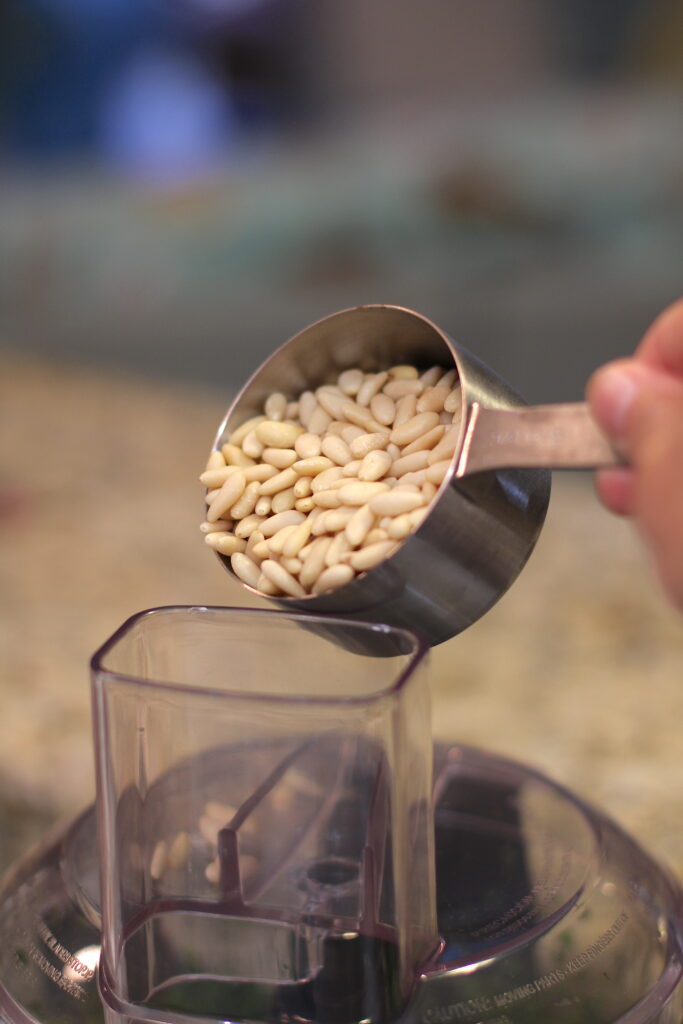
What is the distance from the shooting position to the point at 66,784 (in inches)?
29.0

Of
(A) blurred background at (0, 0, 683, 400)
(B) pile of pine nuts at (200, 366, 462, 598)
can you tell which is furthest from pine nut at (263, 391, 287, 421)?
(A) blurred background at (0, 0, 683, 400)

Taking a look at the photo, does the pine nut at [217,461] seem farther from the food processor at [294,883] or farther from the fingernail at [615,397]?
the fingernail at [615,397]

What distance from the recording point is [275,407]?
1.61ft

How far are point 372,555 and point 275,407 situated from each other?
117 millimetres

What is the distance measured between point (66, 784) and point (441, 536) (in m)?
0.44

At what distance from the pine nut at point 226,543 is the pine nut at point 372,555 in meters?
0.07

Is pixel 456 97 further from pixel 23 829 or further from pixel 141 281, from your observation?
pixel 23 829

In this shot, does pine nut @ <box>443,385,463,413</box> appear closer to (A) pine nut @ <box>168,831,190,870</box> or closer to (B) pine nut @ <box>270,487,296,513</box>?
(B) pine nut @ <box>270,487,296,513</box>

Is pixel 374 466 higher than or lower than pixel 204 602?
higher

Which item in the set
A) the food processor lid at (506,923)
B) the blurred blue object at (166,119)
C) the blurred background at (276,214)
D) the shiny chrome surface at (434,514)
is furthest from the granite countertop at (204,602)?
the blurred blue object at (166,119)

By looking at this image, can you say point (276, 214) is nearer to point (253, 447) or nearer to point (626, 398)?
point (253, 447)

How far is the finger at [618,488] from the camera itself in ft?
1.21

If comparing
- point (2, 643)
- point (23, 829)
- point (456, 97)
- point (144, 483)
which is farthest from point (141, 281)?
point (23, 829)

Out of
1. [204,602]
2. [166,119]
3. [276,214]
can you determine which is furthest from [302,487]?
[166,119]
